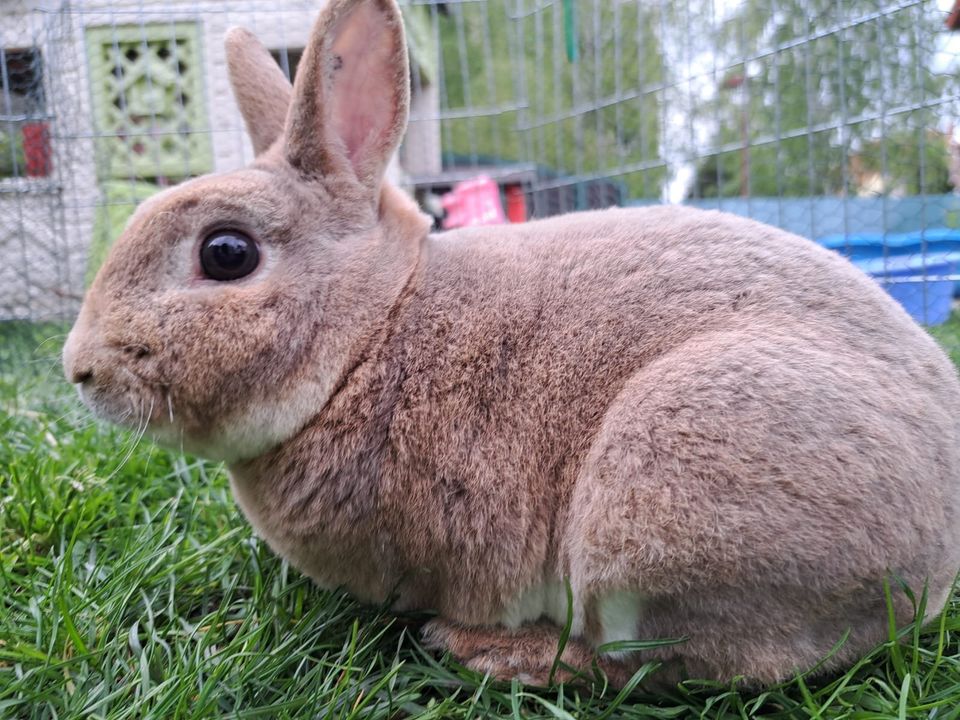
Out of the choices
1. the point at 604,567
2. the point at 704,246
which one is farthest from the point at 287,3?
the point at 604,567

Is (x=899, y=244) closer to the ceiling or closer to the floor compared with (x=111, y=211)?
closer to the floor

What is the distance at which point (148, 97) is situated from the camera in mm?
5539

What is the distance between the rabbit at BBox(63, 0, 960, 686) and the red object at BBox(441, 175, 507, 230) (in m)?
4.79

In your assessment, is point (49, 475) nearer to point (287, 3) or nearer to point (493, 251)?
point (493, 251)

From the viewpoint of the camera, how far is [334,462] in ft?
5.73

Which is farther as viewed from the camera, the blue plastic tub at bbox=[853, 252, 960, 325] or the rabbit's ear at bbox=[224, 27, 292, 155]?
the blue plastic tub at bbox=[853, 252, 960, 325]

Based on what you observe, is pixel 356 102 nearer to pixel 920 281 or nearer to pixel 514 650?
pixel 514 650

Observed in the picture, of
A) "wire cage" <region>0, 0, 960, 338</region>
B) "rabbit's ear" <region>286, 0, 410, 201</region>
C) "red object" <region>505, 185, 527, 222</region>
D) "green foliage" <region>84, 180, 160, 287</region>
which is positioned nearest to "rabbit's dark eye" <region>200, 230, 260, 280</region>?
"rabbit's ear" <region>286, 0, 410, 201</region>

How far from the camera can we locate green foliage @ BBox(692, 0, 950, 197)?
408 cm

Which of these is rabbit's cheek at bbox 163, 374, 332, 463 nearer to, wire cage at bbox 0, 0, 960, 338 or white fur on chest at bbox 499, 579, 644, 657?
white fur on chest at bbox 499, 579, 644, 657

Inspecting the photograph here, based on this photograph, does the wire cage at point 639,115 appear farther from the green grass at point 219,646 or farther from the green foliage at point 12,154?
the green grass at point 219,646

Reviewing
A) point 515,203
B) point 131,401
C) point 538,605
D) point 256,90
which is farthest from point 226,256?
point 515,203

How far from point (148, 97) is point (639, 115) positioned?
3.53 m

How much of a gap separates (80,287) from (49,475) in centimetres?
274
